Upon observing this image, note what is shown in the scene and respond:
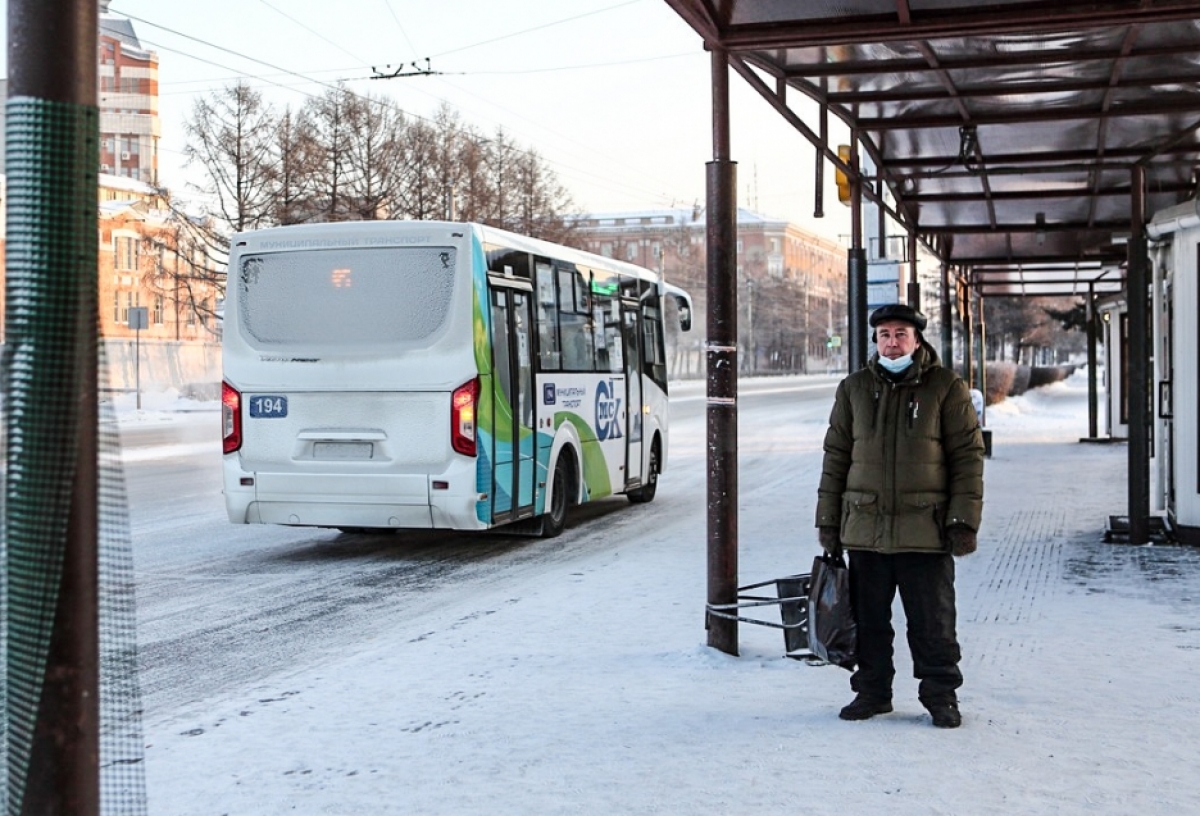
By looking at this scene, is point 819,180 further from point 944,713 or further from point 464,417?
point 944,713

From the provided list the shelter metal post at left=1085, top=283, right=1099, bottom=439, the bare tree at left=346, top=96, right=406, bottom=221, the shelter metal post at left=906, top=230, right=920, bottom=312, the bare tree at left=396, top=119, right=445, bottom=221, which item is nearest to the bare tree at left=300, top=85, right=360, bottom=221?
the bare tree at left=346, top=96, right=406, bottom=221

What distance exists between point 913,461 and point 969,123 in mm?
6549

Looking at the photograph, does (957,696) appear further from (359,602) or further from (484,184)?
(484,184)

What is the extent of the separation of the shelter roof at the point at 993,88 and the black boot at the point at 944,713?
12.3 feet

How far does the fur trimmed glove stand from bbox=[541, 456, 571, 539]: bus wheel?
25.4 ft

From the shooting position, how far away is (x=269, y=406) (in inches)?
476

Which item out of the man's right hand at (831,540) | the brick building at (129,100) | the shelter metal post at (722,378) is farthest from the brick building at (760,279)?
the man's right hand at (831,540)

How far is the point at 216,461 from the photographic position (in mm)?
25750

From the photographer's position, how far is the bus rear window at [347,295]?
1197 centimetres

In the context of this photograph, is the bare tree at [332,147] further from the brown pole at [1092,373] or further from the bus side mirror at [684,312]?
the bus side mirror at [684,312]

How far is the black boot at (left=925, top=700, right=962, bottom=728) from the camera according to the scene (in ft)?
20.8

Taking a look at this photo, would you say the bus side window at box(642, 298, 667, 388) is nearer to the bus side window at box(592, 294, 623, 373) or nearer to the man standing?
the bus side window at box(592, 294, 623, 373)

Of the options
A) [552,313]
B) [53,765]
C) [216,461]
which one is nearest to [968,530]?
[53,765]

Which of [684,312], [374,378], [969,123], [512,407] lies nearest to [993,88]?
[969,123]
